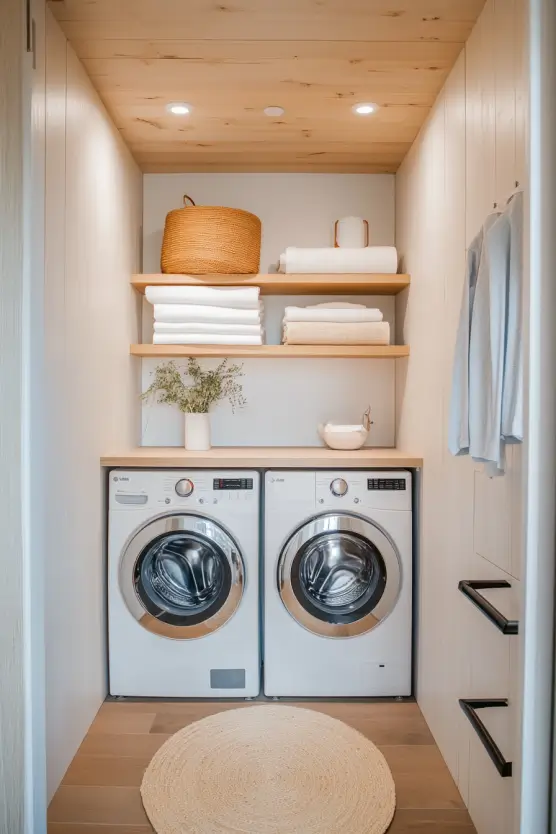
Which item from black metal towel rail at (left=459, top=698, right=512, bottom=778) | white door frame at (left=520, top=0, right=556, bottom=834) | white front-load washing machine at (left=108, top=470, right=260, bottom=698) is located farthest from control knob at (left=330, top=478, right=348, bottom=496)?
white door frame at (left=520, top=0, right=556, bottom=834)

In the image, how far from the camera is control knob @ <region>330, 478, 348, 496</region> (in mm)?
2566

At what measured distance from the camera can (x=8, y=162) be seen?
130 centimetres

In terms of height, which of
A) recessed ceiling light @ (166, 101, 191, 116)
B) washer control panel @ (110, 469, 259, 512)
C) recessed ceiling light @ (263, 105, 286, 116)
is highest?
recessed ceiling light @ (166, 101, 191, 116)

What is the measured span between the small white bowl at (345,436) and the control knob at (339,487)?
0.33 m

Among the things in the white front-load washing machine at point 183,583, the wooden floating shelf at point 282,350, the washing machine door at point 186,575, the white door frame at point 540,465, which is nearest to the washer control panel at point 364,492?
the white front-load washing machine at point 183,583

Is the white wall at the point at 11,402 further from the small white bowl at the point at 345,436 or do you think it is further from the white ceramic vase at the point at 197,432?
the small white bowl at the point at 345,436

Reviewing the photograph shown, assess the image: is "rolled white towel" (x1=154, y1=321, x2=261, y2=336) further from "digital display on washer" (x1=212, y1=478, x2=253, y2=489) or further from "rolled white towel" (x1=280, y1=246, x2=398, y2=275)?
"digital display on washer" (x1=212, y1=478, x2=253, y2=489)

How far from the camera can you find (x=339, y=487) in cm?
257

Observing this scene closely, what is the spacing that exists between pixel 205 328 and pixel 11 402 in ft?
5.14

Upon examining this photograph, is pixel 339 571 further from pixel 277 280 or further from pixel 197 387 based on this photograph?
pixel 277 280

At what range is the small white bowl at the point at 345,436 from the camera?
2.86 metres

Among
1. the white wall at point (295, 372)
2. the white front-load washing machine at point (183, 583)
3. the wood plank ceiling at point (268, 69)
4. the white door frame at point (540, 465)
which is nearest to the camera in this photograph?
the white door frame at point (540, 465)

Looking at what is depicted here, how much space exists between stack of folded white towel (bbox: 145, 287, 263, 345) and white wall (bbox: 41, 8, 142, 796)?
19 cm

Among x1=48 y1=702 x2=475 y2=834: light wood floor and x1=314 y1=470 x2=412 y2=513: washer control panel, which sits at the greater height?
x1=314 y1=470 x2=412 y2=513: washer control panel
